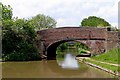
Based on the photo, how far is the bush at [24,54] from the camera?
62.3 feet

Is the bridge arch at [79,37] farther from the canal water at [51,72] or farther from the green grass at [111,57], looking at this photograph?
the canal water at [51,72]

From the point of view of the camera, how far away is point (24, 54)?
63.7ft

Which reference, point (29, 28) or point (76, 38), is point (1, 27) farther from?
point (76, 38)

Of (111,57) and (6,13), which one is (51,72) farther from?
(6,13)

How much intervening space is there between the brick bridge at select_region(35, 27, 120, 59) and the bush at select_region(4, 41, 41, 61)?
4.54 ft

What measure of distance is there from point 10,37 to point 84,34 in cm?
908

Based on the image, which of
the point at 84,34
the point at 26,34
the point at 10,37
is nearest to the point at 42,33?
the point at 26,34

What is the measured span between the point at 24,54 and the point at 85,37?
7.82 meters

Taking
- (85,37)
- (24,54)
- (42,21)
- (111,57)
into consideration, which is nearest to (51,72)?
(111,57)

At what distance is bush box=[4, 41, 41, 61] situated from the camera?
19000 millimetres

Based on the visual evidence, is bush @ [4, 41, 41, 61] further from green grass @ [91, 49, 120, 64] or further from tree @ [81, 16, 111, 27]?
tree @ [81, 16, 111, 27]

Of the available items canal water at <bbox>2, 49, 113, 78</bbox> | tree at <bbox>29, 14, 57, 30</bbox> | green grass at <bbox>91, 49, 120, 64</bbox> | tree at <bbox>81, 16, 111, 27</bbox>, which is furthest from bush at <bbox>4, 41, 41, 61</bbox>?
tree at <bbox>81, 16, 111, 27</bbox>

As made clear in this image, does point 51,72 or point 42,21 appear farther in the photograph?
point 42,21

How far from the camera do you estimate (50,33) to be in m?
21.1
